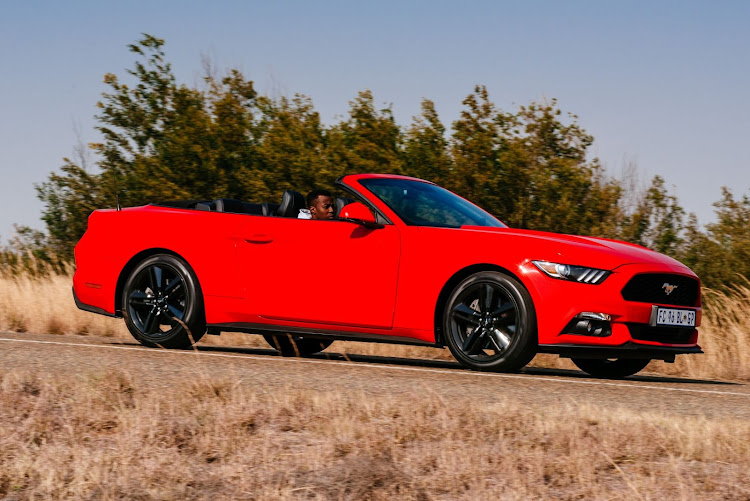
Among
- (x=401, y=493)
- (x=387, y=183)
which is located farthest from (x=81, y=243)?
(x=401, y=493)

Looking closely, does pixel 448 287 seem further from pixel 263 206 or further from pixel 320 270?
pixel 263 206

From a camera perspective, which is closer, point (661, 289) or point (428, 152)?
point (661, 289)

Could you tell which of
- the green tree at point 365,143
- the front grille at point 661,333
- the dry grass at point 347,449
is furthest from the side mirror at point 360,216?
the green tree at point 365,143

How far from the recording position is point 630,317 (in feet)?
27.1

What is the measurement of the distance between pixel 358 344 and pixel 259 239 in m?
3.63

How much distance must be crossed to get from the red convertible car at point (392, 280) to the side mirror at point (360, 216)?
1cm

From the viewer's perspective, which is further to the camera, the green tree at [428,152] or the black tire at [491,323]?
the green tree at [428,152]

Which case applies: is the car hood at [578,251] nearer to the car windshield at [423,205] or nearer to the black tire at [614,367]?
the car windshield at [423,205]

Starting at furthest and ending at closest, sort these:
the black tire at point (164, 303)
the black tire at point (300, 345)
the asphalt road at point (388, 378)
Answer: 1. the black tire at point (300, 345)
2. the black tire at point (164, 303)
3. the asphalt road at point (388, 378)

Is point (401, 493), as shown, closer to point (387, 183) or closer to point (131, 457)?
point (131, 457)

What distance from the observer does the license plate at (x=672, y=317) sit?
8.45m

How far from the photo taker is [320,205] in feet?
33.4

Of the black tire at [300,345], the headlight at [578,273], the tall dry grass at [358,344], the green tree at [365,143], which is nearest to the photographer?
the headlight at [578,273]

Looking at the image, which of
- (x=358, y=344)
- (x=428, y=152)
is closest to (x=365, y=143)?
(x=428, y=152)
